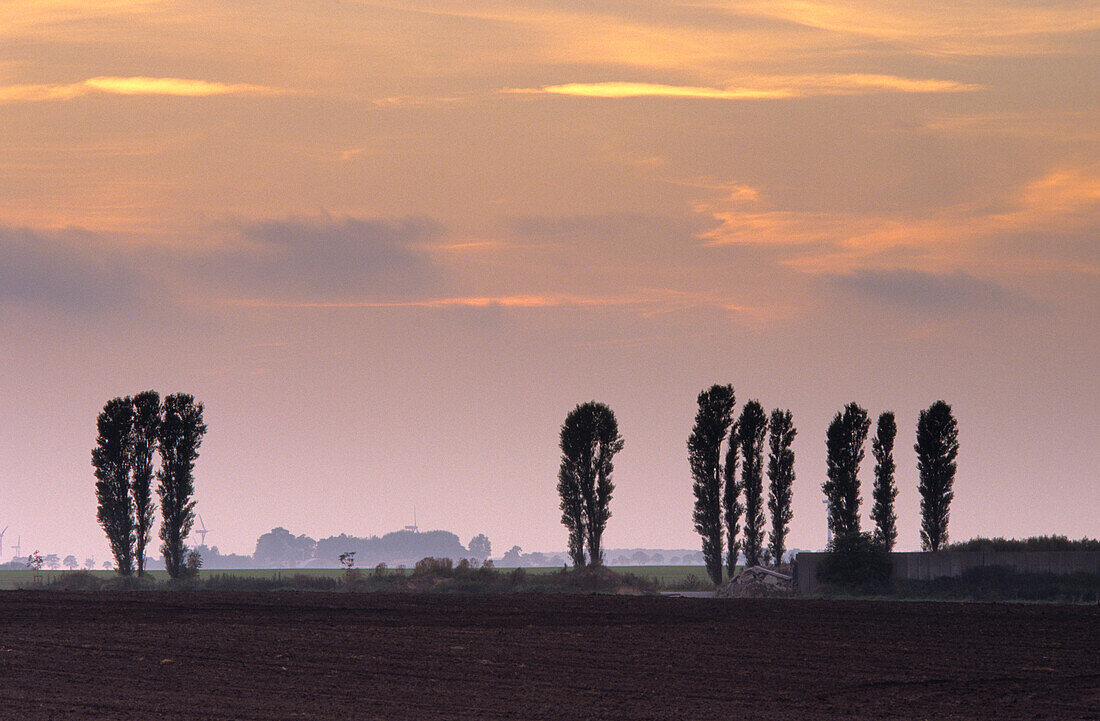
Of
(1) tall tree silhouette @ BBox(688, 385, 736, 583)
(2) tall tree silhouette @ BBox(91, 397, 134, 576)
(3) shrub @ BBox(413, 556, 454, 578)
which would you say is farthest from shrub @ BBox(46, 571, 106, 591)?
(1) tall tree silhouette @ BBox(688, 385, 736, 583)

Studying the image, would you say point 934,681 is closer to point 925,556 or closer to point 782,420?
point 925,556

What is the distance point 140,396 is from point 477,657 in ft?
200

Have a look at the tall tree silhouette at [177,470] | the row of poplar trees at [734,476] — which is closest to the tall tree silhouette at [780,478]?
the row of poplar trees at [734,476]

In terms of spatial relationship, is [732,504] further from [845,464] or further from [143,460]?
[143,460]

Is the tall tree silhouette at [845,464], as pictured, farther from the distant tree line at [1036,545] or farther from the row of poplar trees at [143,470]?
the row of poplar trees at [143,470]

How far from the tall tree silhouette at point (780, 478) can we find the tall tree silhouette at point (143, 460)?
122 feet

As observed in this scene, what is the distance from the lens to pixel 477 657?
2788 cm

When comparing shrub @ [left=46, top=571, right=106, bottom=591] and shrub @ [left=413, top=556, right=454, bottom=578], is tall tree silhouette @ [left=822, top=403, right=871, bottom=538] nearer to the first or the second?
shrub @ [left=413, top=556, right=454, bottom=578]

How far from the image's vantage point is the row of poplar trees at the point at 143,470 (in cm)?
7938

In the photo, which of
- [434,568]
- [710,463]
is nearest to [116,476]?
[434,568]

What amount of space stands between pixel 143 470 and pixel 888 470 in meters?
45.0

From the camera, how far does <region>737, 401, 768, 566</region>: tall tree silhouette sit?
252ft

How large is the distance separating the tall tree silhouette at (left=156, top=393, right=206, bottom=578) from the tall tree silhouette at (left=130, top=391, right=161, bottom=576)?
0.61 meters

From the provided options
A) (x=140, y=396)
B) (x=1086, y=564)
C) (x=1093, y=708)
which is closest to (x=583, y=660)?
(x=1093, y=708)
